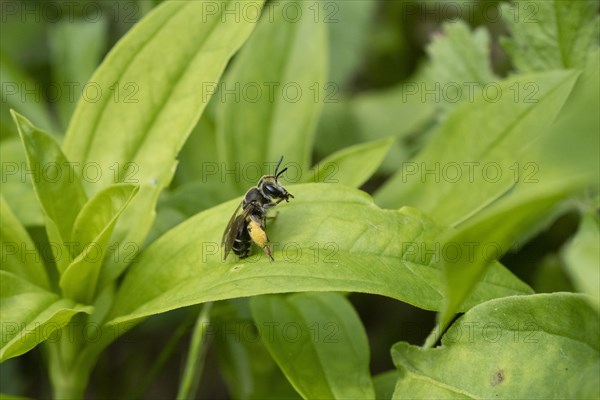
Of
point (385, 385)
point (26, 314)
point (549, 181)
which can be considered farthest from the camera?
point (385, 385)

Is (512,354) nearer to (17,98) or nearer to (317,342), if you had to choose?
(317,342)

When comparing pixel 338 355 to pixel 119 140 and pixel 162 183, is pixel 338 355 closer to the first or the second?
pixel 162 183

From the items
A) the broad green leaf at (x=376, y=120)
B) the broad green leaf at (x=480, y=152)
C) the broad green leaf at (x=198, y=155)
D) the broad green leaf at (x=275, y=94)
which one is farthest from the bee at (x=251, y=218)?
the broad green leaf at (x=376, y=120)

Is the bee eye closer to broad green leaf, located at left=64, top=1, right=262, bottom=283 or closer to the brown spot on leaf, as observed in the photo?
broad green leaf, located at left=64, top=1, right=262, bottom=283

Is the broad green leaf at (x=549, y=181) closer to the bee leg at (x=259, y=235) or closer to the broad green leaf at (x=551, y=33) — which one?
the bee leg at (x=259, y=235)

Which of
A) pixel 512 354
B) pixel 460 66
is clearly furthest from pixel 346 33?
pixel 512 354

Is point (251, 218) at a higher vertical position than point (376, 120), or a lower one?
higher

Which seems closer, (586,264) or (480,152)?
(586,264)

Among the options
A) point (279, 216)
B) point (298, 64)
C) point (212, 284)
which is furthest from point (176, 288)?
point (298, 64)
